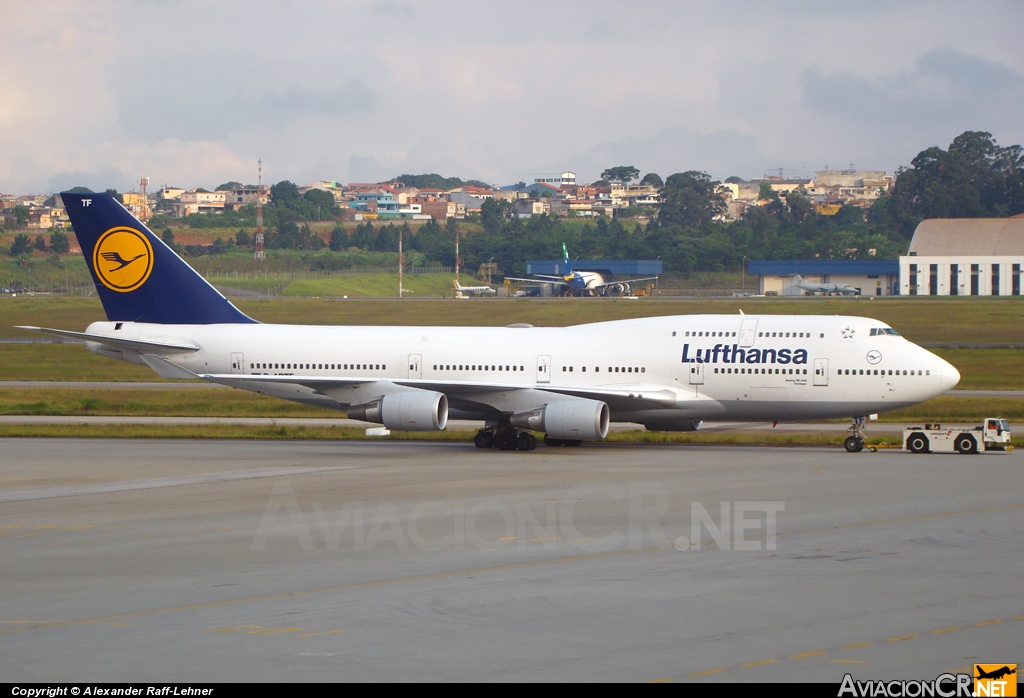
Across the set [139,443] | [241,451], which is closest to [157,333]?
[139,443]

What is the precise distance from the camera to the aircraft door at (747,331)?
1558 inches

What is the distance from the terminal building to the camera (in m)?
164

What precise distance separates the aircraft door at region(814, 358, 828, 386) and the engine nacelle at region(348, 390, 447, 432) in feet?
38.7

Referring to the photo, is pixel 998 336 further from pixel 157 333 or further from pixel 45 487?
pixel 45 487

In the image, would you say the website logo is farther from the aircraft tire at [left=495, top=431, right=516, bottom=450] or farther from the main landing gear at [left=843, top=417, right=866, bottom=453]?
the aircraft tire at [left=495, top=431, right=516, bottom=450]

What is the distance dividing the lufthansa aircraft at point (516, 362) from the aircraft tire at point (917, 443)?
126 cm

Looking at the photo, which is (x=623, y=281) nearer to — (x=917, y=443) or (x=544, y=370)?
Answer: (x=544, y=370)

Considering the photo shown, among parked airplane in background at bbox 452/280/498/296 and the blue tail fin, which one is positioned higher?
the blue tail fin

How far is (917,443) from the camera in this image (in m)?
37.8

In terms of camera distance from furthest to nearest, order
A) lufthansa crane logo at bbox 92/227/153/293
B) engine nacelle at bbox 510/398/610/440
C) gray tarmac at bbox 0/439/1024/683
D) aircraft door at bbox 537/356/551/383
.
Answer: lufthansa crane logo at bbox 92/227/153/293 < aircraft door at bbox 537/356/551/383 < engine nacelle at bbox 510/398/610/440 < gray tarmac at bbox 0/439/1024/683

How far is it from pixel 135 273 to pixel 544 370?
51.3 ft

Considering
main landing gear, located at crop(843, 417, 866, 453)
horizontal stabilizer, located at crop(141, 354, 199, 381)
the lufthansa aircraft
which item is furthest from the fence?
main landing gear, located at crop(843, 417, 866, 453)

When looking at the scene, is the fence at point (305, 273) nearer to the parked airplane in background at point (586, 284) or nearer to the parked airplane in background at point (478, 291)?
the parked airplane in background at point (478, 291)

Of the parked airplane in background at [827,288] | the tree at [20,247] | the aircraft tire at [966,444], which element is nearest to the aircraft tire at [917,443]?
the aircraft tire at [966,444]
